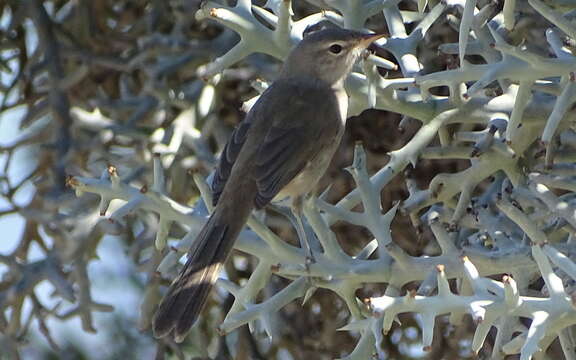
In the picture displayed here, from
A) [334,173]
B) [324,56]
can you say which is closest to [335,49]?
[324,56]

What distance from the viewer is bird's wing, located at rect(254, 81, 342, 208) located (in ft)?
9.04

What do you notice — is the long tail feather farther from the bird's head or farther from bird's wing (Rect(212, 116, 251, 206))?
the bird's head

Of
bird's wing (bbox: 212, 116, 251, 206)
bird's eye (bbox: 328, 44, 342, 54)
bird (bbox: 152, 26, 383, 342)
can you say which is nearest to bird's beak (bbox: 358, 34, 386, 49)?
bird (bbox: 152, 26, 383, 342)

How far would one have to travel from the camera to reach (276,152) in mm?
2842

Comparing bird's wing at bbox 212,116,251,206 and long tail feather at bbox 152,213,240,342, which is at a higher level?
long tail feather at bbox 152,213,240,342

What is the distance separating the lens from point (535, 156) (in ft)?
7.93

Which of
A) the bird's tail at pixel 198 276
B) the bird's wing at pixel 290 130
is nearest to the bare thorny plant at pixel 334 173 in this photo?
the bird's tail at pixel 198 276

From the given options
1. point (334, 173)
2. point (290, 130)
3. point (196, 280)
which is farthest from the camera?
point (334, 173)

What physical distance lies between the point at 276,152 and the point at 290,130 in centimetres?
10

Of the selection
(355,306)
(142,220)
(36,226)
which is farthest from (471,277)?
(36,226)

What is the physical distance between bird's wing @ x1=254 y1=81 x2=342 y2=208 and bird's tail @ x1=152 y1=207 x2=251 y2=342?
0.70 ft

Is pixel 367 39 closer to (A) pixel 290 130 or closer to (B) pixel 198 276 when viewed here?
(A) pixel 290 130

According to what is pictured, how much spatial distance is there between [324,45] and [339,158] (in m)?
0.53

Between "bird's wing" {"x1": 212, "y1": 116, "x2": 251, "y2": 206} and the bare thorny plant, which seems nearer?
the bare thorny plant
